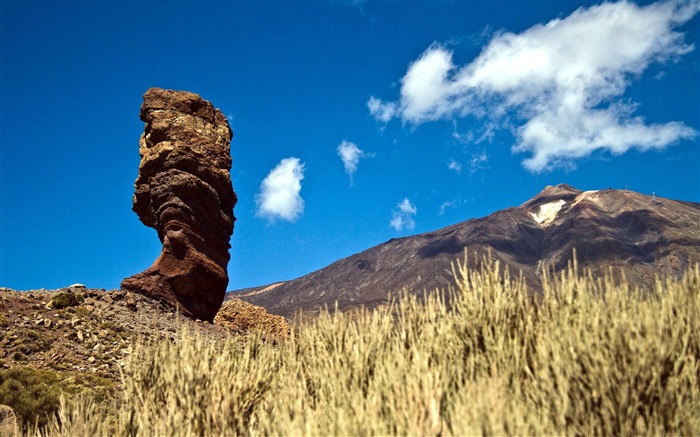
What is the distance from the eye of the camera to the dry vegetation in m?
4.48

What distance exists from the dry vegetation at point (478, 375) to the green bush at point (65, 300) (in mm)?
12755

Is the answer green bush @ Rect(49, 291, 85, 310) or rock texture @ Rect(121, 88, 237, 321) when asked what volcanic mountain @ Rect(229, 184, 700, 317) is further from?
green bush @ Rect(49, 291, 85, 310)

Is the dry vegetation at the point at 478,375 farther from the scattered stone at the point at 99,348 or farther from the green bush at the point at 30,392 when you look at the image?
the scattered stone at the point at 99,348

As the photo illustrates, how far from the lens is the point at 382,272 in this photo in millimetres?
194875

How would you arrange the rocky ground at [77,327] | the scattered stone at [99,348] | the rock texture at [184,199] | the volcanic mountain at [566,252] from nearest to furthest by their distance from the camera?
the rocky ground at [77,327]
the scattered stone at [99,348]
the rock texture at [184,199]
the volcanic mountain at [566,252]

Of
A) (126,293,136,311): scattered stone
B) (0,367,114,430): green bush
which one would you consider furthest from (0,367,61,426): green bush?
(126,293,136,311): scattered stone

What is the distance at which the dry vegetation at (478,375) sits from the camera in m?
A: 4.48

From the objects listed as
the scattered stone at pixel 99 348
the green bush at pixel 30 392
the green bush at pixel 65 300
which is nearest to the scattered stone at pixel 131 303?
the green bush at pixel 65 300

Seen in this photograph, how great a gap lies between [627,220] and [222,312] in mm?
186881

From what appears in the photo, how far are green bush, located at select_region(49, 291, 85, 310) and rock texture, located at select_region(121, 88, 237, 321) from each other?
244cm

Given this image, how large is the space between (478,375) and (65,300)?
18502 mm

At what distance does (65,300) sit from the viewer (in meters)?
19.0

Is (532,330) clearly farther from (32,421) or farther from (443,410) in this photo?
(32,421)

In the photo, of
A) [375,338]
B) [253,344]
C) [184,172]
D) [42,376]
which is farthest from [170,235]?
[375,338]
